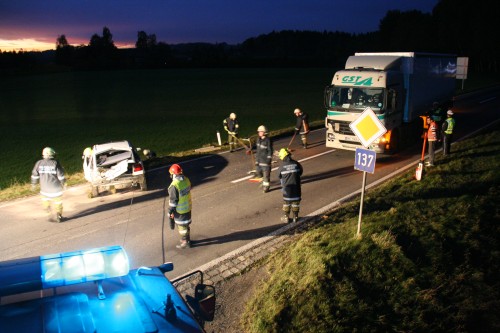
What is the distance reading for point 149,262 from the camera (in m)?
8.10

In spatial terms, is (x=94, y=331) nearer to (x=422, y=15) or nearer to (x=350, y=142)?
(x=350, y=142)

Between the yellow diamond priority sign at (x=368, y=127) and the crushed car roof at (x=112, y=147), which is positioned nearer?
the yellow diamond priority sign at (x=368, y=127)

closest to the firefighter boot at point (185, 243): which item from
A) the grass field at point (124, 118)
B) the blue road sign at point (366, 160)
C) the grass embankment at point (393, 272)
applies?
the grass embankment at point (393, 272)

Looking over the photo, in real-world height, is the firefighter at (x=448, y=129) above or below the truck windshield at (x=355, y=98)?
below

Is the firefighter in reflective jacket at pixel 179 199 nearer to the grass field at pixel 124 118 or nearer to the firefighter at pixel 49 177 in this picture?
the firefighter at pixel 49 177

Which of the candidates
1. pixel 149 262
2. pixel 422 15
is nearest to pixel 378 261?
pixel 149 262

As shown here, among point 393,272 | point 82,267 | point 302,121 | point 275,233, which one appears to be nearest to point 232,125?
point 302,121

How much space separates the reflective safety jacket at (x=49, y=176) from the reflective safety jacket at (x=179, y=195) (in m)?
3.64

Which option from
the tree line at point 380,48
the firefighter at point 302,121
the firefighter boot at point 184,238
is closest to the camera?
the firefighter boot at point 184,238

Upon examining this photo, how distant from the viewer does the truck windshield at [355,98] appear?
1460 centimetres

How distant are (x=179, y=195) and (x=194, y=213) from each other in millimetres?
2657

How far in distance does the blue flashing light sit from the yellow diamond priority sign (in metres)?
6.03

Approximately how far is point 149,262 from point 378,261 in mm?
4284

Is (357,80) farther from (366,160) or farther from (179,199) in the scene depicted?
(179,199)
